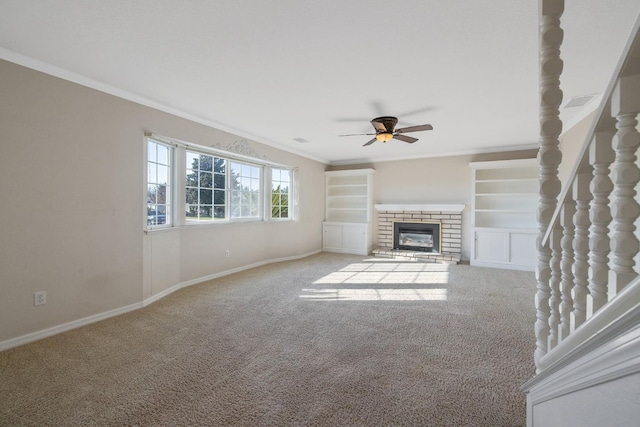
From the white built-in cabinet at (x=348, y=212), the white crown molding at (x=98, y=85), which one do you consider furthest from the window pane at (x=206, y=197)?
the white built-in cabinet at (x=348, y=212)

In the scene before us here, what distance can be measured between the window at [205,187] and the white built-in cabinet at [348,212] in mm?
3143

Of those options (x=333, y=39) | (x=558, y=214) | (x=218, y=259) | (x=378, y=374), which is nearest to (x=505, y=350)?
(x=378, y=374)

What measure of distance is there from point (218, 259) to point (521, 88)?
14.8ft

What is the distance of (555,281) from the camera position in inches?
50.0

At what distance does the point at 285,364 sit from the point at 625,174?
2144mm

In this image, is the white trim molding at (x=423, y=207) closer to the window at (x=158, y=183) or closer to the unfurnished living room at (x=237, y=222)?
the unfurnished living room at (x=237, y=222)

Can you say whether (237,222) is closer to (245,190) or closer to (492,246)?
(245,190)

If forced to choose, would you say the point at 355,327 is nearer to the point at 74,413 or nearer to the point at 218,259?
the point at 74,413

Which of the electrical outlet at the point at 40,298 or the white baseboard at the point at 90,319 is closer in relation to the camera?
the white baseboard at the point at 90,319

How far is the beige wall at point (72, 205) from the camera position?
2.47 m

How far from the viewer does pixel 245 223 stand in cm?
521

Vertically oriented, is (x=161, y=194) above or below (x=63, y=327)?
above

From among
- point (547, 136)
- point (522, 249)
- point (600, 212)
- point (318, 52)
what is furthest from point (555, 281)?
point (522, 249)

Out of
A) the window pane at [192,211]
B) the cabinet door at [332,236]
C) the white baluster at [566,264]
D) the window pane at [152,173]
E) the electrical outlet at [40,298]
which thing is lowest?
the electrical outlet at [40,298]
